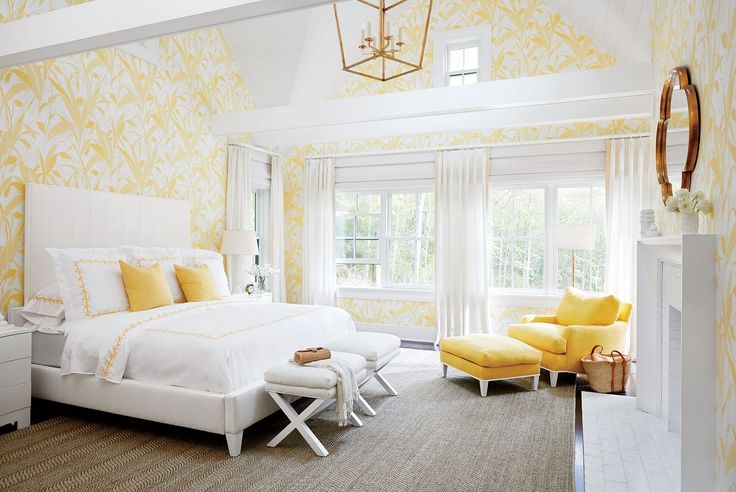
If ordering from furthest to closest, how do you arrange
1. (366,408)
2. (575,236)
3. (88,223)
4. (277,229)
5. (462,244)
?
(277,229) → (462,244) → (575,236) → (88,223) → (366,408)

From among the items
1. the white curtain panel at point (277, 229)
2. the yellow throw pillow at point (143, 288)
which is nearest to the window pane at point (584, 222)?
the white curtain panel at point (277, 229)

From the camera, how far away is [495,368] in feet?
13.2

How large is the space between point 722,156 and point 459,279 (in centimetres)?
407

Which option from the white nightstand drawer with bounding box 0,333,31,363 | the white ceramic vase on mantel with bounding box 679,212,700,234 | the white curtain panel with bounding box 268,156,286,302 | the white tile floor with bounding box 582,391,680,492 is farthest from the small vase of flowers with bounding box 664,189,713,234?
the white curtain panel with bounding box 268,156,286,302

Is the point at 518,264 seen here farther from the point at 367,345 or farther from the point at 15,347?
the point at 15,347

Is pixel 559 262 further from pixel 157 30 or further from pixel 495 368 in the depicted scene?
pixel 157 30

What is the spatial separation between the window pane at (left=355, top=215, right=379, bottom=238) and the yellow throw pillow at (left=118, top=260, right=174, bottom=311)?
3259mm

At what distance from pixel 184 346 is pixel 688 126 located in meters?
2.99

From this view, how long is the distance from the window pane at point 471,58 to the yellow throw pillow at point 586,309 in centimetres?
291

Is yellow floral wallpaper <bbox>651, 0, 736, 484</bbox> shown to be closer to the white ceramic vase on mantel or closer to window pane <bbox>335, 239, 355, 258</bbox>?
the white ceramic vase on mantel

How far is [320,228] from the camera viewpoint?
673 cm

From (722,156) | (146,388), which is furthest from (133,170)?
(722,156)

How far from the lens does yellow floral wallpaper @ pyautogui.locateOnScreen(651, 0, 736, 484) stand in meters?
1.82

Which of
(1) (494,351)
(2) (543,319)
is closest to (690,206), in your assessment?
(1) (494,351)
